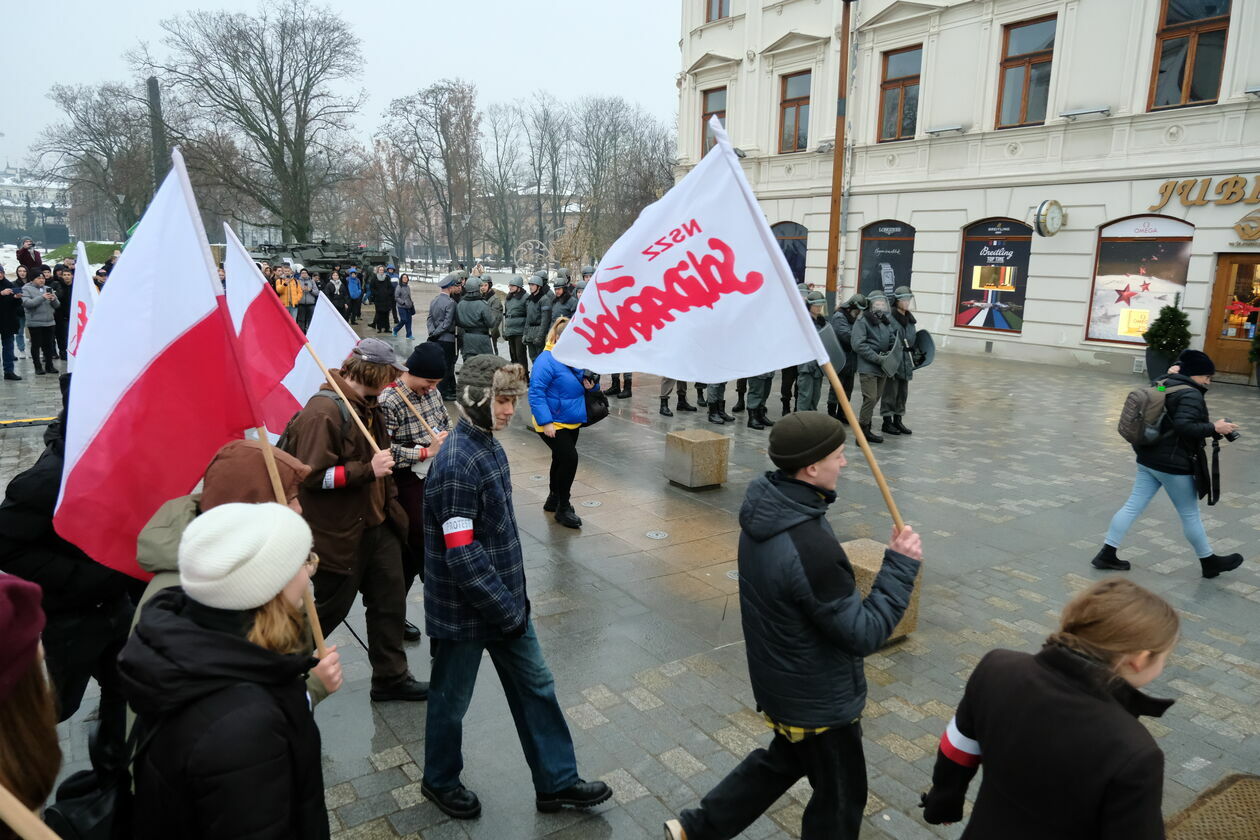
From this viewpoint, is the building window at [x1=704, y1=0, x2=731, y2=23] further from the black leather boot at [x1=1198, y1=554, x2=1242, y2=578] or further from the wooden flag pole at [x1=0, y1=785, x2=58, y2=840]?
the wooden flag pole at [x1=0, y1=785, x2=58, y2=840]

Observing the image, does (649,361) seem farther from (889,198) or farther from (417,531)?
(889,198)

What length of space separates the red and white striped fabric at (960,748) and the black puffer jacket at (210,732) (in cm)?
174

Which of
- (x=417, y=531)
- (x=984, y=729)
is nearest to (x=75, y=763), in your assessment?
(x=417, y=531)

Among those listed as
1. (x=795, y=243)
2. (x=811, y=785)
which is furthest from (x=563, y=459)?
(x=795, y=243)

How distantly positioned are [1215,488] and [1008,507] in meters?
2.13

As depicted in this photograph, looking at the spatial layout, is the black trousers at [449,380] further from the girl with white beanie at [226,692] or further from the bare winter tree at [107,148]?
the bare winter tree at [107,148]

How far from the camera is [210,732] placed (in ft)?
5.69

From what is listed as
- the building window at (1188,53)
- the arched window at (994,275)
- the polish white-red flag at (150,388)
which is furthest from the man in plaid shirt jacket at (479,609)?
the arched window at (994,275)

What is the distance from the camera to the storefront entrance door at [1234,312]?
51.7ft

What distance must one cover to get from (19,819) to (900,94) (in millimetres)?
23165

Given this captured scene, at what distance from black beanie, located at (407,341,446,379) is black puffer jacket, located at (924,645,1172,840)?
3.47 m

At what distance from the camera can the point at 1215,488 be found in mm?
6203

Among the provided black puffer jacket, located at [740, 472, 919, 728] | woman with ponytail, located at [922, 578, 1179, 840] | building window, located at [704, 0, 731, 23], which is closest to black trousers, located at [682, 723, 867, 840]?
black puffer jacket, located at [740, 472, 919, 728]

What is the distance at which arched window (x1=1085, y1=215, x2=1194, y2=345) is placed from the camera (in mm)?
16609
